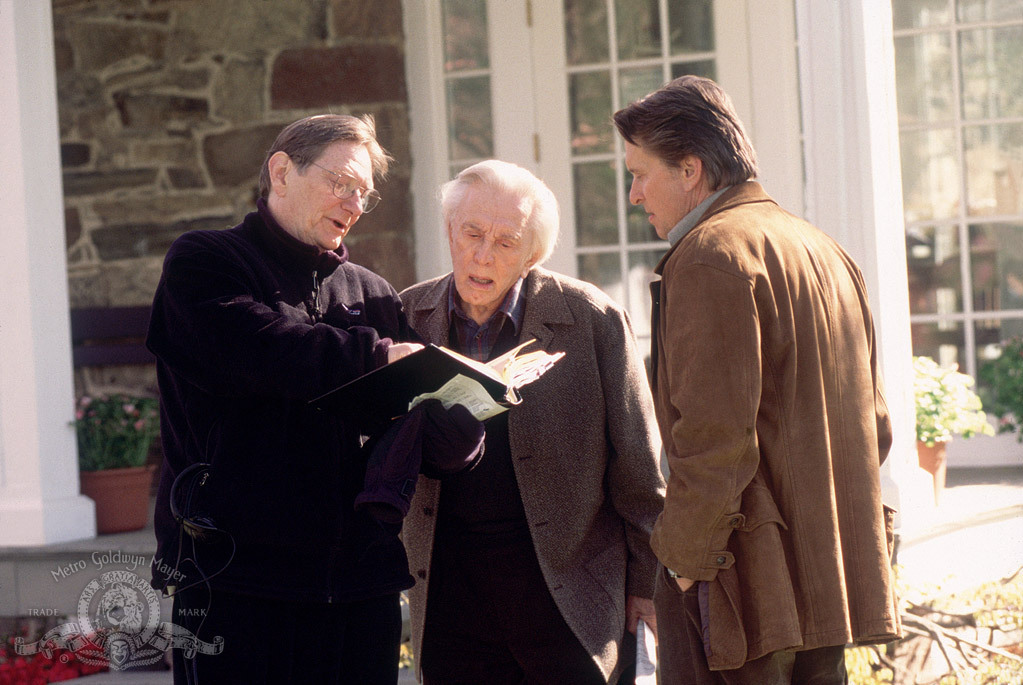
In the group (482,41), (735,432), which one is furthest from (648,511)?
(482,41)

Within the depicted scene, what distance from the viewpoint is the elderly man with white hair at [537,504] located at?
7.40ft

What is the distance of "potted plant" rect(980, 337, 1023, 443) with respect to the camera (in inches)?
197

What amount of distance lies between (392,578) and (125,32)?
4.77 m

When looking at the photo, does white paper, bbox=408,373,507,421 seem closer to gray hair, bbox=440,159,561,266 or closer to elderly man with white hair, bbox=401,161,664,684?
elderly man with white hair, bbox=401,161,664,684

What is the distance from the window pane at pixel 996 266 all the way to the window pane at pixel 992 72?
59 cm

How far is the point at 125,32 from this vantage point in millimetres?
5848

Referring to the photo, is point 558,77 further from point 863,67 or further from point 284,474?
point 284,474

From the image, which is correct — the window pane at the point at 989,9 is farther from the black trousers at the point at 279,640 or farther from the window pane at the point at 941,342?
the black trousers at the point at 279,640

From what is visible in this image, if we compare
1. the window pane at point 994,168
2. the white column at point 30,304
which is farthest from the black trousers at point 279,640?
the window pane at point 994,168

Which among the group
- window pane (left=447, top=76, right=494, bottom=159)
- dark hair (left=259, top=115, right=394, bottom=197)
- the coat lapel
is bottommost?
the coat lapel

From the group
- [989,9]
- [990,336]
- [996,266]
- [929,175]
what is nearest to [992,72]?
[989,9]

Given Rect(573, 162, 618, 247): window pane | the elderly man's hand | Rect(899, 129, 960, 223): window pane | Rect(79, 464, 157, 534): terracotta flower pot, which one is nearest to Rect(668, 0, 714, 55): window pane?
Rect(573, 162, 618, 247): window pane

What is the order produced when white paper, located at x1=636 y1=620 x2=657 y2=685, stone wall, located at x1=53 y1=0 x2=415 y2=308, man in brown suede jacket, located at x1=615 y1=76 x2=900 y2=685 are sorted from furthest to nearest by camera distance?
1. stone wall, located at x1=53 y1=0 x2=415 y2=308
2. white paper, located at x1=636 y1=620 x2=657 y2=685
3. man in brown suede jacket, located at x1=615 y1=76 x2=900 y2=685

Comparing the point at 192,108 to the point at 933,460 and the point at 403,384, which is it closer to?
the point at 933,460
